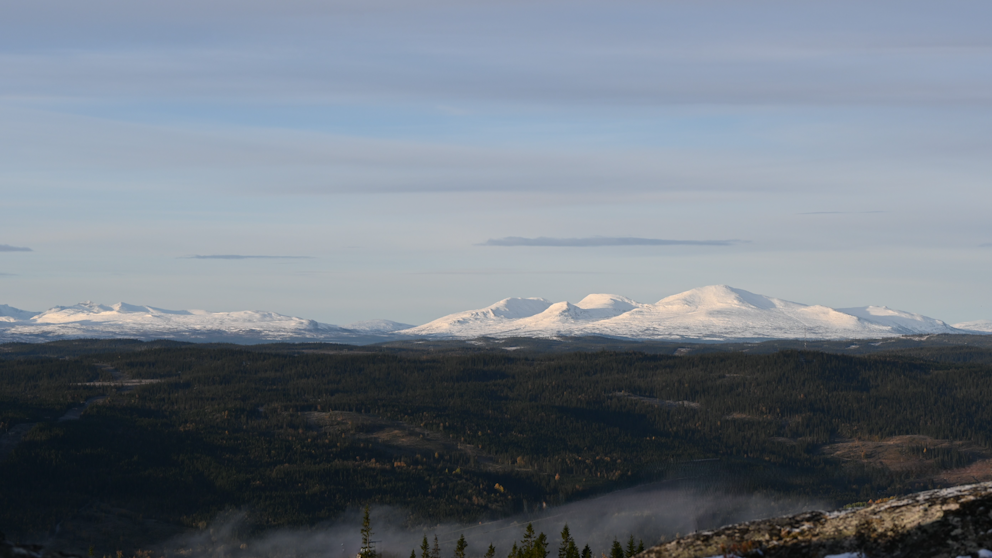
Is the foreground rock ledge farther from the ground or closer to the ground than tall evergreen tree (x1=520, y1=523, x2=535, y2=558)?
farther from the ground

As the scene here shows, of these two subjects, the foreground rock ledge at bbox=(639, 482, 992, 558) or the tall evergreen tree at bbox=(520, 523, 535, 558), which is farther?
the tall evergreen tree at bbox=(520, 523, 535, 558)

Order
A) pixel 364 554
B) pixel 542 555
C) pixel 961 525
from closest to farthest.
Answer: pixel 961 525
pixel 542 555
pixel 364 554

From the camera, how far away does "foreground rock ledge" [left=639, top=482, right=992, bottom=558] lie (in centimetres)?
2483

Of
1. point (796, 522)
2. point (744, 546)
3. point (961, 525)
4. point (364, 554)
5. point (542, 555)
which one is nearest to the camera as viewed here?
point (961, 525)

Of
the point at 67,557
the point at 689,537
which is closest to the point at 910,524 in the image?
the point at 689,537

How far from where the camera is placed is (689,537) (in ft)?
97.0

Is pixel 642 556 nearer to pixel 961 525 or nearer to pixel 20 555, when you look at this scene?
pixel 961 525

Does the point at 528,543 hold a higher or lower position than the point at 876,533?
lower

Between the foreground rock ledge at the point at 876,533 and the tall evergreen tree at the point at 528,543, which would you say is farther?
the tall evergreen tree at the point at 528,543

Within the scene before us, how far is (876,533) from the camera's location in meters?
26.2

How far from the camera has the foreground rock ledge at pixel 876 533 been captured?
24828mm

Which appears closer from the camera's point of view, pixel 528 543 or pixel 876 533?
pixel 876 533

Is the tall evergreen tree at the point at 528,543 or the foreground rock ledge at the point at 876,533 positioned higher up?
the foreground rock ledge at the point at 876,533

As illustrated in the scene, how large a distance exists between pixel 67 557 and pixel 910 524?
25.9 meters
